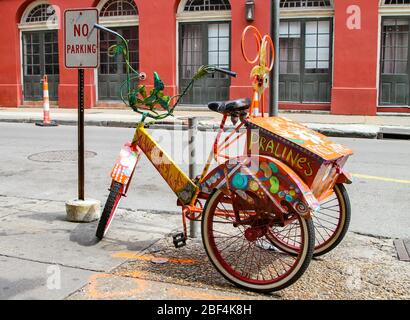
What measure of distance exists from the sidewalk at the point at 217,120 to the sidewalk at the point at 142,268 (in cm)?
721

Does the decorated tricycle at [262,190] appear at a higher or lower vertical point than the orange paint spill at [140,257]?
higher

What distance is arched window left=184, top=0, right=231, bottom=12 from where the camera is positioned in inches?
692

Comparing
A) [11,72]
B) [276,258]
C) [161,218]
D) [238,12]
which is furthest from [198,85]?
[276,258]

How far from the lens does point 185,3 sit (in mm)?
18109

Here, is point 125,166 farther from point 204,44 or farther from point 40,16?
point 40,16

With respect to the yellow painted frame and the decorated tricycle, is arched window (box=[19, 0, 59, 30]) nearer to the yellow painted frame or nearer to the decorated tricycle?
the yellow painted frame

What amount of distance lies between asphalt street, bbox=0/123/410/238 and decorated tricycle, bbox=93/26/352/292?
4.22 ft

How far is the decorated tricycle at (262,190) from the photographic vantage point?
375 centimetres

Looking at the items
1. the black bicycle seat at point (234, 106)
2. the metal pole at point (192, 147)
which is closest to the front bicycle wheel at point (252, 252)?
the metal pole at point (192, 147)

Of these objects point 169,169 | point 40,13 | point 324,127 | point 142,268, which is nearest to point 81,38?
point 169,169

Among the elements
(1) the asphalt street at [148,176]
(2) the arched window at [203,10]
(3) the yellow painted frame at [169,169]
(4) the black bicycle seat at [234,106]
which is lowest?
(1) the asphalt street at [148,176]

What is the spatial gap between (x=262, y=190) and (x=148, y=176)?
461 centimetres

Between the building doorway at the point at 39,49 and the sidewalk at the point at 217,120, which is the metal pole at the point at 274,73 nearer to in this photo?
the sidewalk at the point at 217,120

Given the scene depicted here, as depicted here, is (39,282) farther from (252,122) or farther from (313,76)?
(313,76)
